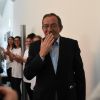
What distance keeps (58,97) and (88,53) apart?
842 millimetres

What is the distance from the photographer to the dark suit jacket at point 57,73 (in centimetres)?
192

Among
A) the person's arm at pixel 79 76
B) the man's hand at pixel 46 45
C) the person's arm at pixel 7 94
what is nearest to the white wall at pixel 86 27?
the person's arm at pixel 79 76

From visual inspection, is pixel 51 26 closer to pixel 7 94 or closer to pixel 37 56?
pixel 37 56

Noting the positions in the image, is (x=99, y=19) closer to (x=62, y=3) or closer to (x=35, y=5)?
(x=62, y=3)

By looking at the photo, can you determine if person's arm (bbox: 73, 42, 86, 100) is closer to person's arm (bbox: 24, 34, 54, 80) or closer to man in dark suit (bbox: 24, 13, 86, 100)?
man in dark suit (bbox: 24, 13, 86, 100)

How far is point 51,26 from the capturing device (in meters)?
2.05

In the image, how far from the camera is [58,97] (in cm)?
194

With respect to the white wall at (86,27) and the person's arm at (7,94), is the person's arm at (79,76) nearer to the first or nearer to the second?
the white wall at (86,27)

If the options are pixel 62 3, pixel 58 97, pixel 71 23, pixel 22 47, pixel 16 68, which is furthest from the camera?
pixel 22 47

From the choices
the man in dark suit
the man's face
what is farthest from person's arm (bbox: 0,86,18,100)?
the man's face

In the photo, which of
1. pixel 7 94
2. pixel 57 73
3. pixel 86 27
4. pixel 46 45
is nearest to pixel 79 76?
pixel 57 73

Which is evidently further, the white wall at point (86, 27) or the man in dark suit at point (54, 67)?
the white wall at point (86, 27)

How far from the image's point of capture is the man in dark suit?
1.92 m

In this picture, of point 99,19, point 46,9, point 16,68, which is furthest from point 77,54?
point 16,68
